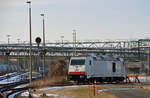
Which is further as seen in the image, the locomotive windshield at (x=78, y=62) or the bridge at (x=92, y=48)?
the bridge at (x=92, y=48)

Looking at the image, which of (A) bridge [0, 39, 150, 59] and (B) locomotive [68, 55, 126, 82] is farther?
(A) bridge [0, 39, 150, 59]

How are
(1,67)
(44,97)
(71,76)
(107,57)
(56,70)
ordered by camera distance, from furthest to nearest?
(1,67) → (56,70) → (107,57) → (71,76) → (44,97)

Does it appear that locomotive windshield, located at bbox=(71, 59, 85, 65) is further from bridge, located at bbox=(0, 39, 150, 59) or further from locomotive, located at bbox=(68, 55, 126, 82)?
bridge, located at bbox=(0, 39, 150, 59)

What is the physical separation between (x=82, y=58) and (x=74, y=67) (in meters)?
1.69

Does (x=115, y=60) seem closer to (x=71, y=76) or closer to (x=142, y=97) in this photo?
(x=71, y=76)

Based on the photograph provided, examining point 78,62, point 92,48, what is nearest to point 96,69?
point 78,62

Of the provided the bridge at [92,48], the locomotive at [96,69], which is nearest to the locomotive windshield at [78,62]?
the locomotive at [96,69]

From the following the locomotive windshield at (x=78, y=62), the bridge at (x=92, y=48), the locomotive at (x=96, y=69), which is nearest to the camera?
the locomotive at (x=96, y=69)

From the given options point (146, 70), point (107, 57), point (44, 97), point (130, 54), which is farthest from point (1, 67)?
point (44, 97)

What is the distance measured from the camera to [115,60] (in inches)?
1751

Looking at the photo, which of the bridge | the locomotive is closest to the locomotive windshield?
the locomotive

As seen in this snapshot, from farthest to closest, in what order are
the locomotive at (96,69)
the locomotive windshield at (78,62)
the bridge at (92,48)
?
1. the bridge at (92,48)
2. the locomotive windshield at (78,62)
3. the locomotive at (96,69)

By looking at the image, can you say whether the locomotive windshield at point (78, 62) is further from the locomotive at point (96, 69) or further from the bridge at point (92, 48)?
the bridge at point (92, 48)

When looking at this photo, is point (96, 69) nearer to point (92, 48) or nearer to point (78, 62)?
point (78, 62)
